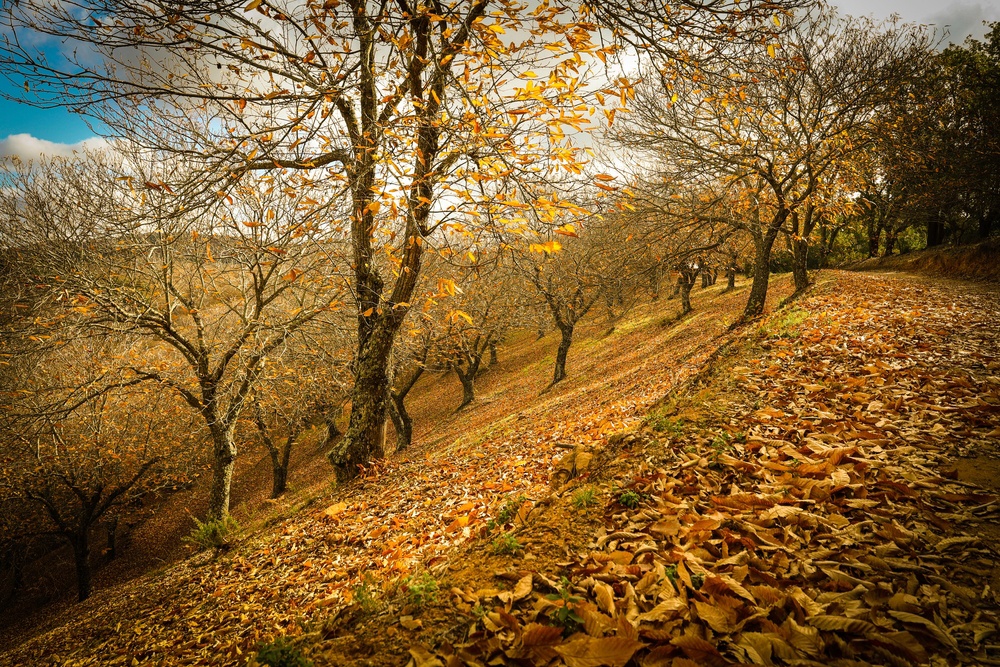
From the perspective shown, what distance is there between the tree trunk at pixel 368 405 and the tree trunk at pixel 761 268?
1088 centimetres

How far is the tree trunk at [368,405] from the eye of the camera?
6539mm

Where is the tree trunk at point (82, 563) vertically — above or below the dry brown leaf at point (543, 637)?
below

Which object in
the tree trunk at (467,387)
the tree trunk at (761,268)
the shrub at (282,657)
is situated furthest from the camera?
the tree trunk at (467,387)

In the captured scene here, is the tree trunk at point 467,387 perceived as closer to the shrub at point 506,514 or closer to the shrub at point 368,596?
the shrub at point 506,514

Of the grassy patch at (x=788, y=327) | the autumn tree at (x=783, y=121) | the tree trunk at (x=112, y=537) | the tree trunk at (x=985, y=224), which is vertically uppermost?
the autumn tree at (x=783, y=121)

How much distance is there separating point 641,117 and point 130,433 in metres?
20.3

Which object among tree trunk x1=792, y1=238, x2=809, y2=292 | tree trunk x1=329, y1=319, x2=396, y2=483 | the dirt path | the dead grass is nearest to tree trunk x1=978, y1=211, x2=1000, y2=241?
the dead grass

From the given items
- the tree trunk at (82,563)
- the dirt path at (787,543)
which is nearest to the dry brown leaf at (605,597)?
the dirt path at (787,543)

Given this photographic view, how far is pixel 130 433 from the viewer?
1461 centimetres

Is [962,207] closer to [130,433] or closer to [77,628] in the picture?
[77,628]

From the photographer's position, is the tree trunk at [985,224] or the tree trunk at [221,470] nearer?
the tree trunk at [221,470]

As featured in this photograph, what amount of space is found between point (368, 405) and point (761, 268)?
1195 centimetres

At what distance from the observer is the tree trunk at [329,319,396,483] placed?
654cm

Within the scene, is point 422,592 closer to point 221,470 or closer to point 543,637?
point 543,637
